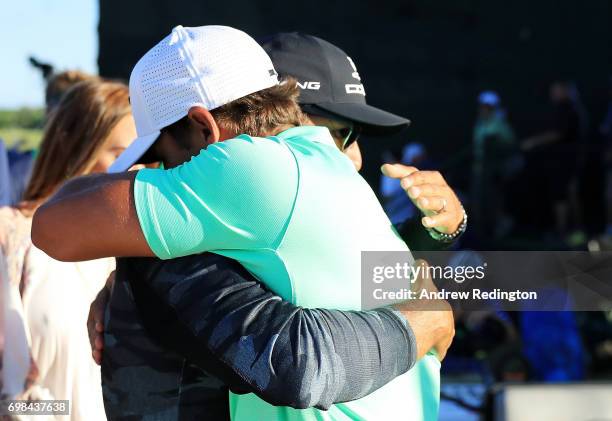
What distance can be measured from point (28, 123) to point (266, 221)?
Answer: 544 cm

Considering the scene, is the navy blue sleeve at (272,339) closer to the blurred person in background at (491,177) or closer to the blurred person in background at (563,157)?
the blurred person in background at (491,177)

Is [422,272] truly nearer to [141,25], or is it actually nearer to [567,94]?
[141,25]

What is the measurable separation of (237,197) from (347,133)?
2.97ft

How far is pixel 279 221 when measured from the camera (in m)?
1.40

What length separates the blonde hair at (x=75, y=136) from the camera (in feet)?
8.67

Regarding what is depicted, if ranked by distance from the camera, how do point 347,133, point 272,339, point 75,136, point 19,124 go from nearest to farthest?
point 272,339 < point 347,133 < point 75,136 < point 19,124

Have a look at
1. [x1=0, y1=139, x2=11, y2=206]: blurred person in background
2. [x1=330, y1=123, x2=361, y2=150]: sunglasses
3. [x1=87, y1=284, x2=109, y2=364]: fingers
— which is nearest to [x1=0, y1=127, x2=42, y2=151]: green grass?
[x1=0, y1=139, x2=11, y2=206]: blurred person in background

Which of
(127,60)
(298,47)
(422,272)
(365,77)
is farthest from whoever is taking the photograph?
(365,77)

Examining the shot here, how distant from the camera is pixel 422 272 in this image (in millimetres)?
1667

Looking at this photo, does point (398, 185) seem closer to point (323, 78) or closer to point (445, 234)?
point (323, 78)

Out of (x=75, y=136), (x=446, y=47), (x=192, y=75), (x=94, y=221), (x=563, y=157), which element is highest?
(x=446, y=47)

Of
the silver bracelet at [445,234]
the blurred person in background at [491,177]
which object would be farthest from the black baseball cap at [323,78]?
the blurred person in background at [491,177]

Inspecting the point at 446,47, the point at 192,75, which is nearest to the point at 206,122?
the point at 192,75

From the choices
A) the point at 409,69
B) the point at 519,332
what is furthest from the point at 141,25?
the point at 519,332
